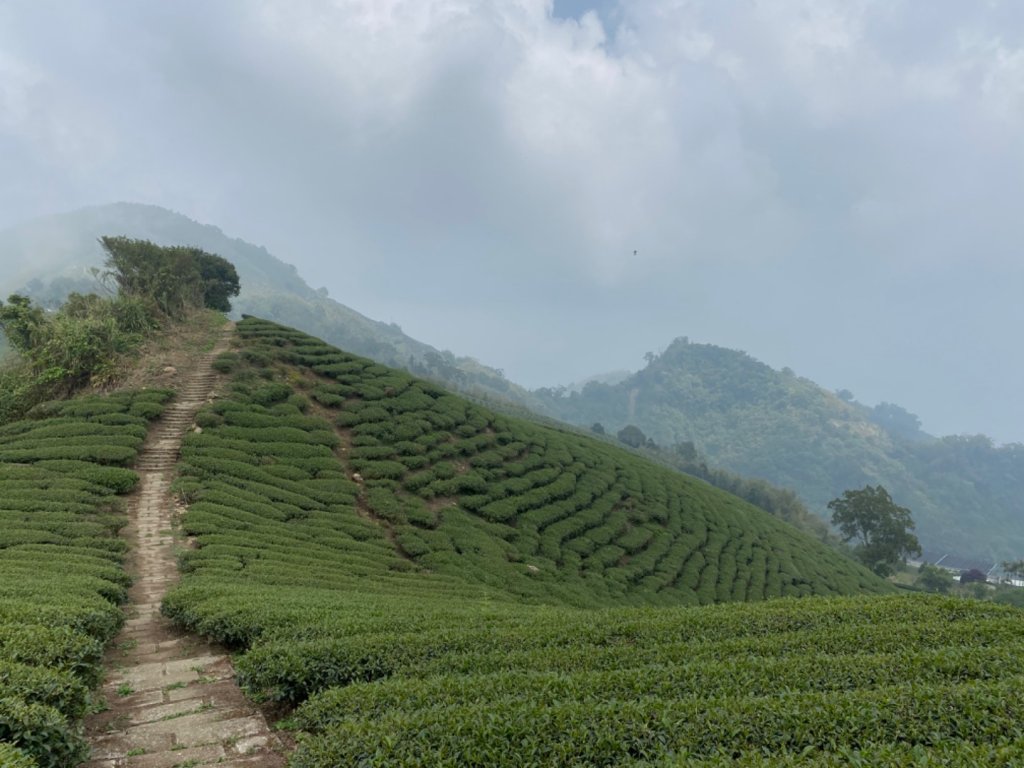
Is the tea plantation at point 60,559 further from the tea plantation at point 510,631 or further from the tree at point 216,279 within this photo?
the tree at point 216,279

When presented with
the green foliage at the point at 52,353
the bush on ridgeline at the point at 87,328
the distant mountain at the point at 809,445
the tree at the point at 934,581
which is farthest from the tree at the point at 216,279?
the distant mountain at the point at 809,445

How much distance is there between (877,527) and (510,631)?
168 ft

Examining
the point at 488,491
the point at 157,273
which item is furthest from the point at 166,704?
the point at 157,273

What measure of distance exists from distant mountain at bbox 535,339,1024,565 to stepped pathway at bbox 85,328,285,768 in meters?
136

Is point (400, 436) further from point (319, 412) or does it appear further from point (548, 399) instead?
point (548, 399)

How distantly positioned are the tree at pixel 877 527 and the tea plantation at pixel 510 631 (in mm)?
31184

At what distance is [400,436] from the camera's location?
23469mm

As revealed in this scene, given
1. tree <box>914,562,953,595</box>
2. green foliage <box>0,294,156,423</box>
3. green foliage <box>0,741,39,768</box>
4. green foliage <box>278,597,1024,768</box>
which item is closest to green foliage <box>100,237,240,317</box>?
green foliage <box>0,294,156,423</box>

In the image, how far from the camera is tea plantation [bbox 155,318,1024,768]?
4.58 meters

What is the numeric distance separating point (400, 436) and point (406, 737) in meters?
19.3

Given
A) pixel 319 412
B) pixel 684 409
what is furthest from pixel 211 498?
pixel 684 409

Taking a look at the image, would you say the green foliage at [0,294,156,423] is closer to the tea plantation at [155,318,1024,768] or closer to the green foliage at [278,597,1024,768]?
the tea plantation at [155,318,1024,768]

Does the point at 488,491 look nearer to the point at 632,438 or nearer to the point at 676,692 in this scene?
the point at 676,692

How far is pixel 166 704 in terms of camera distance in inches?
257
